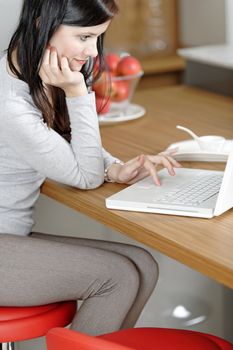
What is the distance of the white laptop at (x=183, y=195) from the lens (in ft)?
5.08

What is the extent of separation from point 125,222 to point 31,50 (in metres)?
0.41

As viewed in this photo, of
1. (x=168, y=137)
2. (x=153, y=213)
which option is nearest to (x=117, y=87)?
(x=168, y=137)

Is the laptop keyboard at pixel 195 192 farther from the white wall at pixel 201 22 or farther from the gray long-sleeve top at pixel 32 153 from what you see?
the white wall at pixel 201 22

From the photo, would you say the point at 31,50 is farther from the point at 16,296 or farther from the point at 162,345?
the point at 162,345

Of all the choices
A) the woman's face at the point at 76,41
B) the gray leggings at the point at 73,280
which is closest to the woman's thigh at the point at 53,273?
the gray leggings at the point at 73,280

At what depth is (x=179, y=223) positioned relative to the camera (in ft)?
5.03

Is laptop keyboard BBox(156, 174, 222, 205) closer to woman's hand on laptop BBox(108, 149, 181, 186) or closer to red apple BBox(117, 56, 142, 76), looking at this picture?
woman's hand on laptop BBox(108, 149, 181, 186)

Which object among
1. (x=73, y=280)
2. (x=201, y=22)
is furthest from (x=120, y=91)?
(x=201, y=22)

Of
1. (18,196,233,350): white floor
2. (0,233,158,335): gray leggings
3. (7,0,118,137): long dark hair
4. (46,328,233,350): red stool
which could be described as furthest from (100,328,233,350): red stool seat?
(18,196,233,350): white floor

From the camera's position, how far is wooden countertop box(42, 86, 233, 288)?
1.41m

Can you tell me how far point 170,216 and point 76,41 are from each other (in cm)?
41

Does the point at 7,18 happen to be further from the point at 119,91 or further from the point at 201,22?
the point at 201,22

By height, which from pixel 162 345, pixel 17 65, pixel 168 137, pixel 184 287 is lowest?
pixel 184 287

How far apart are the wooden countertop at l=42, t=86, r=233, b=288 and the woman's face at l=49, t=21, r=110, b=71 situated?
29 centimetres
